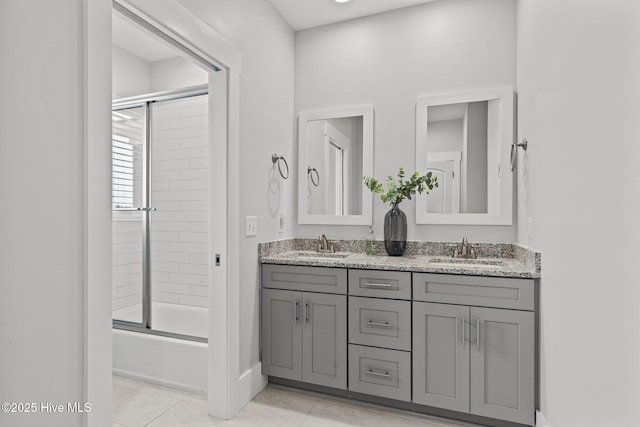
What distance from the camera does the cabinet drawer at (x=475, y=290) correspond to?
1767mm

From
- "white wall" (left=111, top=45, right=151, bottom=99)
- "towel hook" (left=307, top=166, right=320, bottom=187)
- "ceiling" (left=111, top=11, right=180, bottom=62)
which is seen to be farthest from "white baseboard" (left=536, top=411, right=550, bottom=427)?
"white wall" (left=111, top=45, right=151, bottom=99)

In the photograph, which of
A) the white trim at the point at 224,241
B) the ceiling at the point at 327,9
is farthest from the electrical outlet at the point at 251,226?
the ceiling at the point at 327,9

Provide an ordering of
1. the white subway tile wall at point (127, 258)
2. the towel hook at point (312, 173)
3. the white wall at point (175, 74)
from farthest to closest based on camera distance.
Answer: the white wall at point (175, 74) < the white subway tile wall at point (127, 258) < the towel hook at point (312, 173)

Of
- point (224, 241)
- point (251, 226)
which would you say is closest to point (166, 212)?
point (251, 226)

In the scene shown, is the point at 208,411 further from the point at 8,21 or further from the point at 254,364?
the point at 8,21

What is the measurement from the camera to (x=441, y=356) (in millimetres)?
1901

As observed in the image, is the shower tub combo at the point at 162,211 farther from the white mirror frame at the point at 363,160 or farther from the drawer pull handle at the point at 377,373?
the drawer pull handle at the point at 377,373

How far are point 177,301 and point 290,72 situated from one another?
229cm

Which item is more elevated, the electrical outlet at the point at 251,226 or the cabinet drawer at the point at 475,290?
the electrical outlet at the point at 251,226

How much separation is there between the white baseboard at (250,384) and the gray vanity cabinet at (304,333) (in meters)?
0.06

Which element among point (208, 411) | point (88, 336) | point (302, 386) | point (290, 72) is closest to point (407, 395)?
point (302, 386)

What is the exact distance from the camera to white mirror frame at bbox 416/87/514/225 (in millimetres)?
2312

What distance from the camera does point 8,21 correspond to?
0.94m

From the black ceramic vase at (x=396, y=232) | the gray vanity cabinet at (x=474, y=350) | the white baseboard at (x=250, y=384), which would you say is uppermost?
the black ceramic vase at (x=396, y=232)
